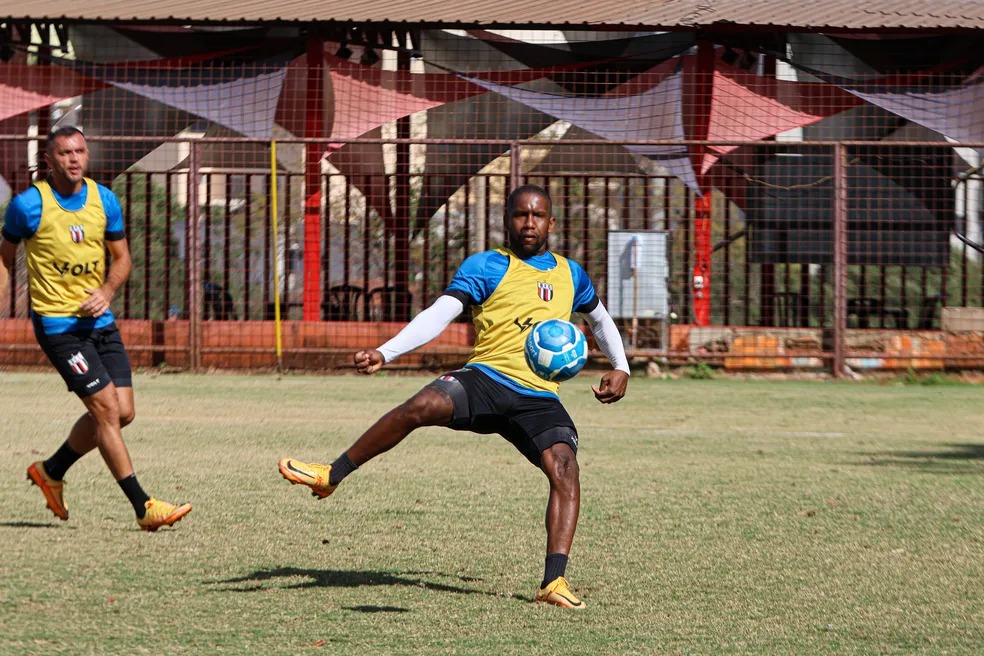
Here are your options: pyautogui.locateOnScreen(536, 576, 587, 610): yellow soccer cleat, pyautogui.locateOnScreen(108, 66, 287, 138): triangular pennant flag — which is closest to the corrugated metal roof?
pyautogui.locateOnScreen(108, 66, 287, 138): triangular pennant flag

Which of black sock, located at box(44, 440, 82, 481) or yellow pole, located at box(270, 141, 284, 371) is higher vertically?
yellow pole, located at box(270, 141, 284, 371)

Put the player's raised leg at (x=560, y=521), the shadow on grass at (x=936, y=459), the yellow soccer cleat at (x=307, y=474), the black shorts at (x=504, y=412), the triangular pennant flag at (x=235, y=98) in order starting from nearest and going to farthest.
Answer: the player's raised leg at (x=560, y=521) → the yellow soccer cleat at (x=307, y=474) → the black shorts at (x=504, y=412) → the shadow on grass at (x=936, y=459) → the triangular pennant flag at (x=235, y=98)

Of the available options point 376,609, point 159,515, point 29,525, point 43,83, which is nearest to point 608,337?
point 376,609

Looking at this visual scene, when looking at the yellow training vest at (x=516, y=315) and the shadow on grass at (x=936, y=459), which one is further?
the shadow on grass at (x=936, y=459)

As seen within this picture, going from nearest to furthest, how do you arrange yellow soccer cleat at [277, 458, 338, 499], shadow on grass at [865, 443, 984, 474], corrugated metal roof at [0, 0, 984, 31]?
yellow soccer cleat at [277, 458, 338, 499] → shadow on grass at [865, 443, 984, 474] → corrugated metal roof at [0, 0, 984, 31]

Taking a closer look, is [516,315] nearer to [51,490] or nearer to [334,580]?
[334,580]

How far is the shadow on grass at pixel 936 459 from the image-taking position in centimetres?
979

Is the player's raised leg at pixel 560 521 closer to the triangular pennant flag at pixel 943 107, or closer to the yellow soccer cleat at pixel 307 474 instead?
the yellow soccer cleat at pixel 307 474

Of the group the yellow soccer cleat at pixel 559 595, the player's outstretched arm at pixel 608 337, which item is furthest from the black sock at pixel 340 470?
the player's outstretched arm at pixel 608 337

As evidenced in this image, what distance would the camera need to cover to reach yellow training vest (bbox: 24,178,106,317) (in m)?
7.22

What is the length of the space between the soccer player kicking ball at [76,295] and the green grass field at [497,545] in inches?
13.2

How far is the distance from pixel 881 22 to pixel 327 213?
24.2ft

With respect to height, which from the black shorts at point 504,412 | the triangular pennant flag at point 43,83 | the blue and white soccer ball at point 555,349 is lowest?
the black shorts at point 504,412

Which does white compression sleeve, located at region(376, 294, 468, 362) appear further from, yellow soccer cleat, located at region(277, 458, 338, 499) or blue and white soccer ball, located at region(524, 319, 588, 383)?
yellow soccer cleat, located at region(277, 458, 338, 499)
